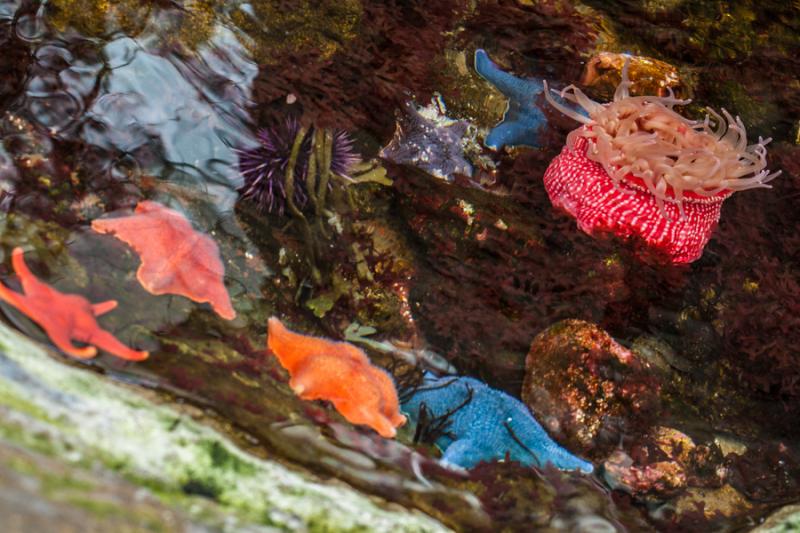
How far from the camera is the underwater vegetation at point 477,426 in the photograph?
2.98 metres

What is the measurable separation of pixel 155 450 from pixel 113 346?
71cm

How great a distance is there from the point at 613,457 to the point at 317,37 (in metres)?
2.86

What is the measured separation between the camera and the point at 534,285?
371cm

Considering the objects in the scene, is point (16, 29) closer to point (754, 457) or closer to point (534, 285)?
point (534, 285)

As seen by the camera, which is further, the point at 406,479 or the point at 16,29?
the point at 16,29

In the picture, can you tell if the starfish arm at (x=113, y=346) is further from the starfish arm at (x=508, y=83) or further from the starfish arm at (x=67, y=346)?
the starfish arm at (x=508, y=83)

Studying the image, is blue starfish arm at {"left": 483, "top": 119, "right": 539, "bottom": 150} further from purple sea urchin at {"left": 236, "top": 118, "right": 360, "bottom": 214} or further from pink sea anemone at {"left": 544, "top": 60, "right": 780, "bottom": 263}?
purple sea urchin at {"left": 236, "top": 118, "right": 360, "bottom": 214}

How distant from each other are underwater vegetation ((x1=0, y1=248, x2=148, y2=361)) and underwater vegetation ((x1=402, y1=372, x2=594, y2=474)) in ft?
3.96

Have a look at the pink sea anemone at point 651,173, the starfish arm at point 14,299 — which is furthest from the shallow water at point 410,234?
the pink sea anemone at point 651,173

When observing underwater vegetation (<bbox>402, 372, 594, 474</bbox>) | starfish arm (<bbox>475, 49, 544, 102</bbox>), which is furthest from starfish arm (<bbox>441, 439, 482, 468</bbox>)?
starfish arm (<bbox>475, 49, 544, 102</bbox>)

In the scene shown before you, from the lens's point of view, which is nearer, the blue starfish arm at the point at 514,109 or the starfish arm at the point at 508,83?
the blue starfish arm at the point at 514,109

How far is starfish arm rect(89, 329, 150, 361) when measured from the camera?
8.70 feet

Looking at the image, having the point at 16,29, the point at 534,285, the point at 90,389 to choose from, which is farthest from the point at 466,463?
the point at 16,29

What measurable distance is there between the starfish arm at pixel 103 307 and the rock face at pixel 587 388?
1877 mm
